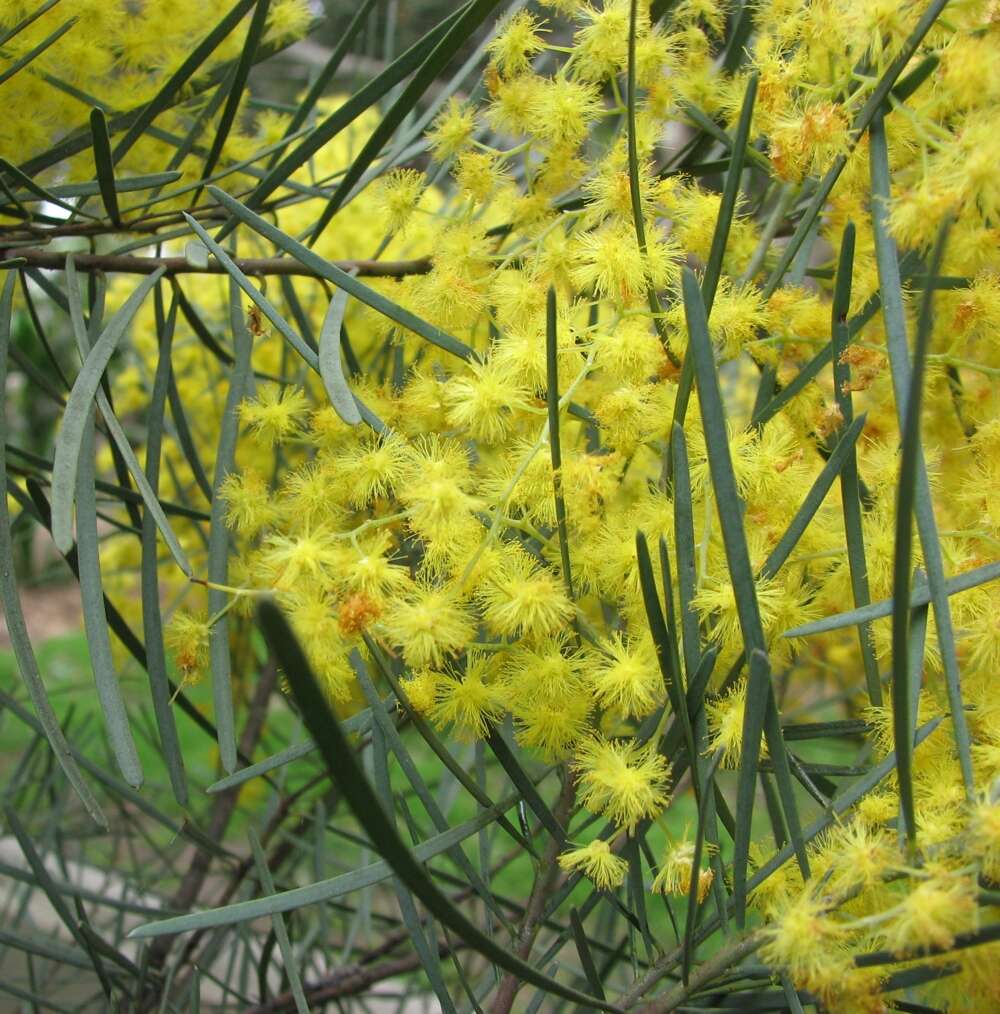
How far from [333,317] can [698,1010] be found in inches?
10.0

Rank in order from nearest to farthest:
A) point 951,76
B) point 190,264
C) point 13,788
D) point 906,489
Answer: point 906,489, point 951,76, point 190,264, point 13,788

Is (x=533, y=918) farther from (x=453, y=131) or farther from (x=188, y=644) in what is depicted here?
(x=453, y=131)

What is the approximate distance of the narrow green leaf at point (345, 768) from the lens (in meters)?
0.20

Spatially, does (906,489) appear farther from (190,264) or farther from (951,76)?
(190,264)

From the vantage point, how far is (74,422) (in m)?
0.32

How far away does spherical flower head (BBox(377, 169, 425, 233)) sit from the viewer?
0.44 m

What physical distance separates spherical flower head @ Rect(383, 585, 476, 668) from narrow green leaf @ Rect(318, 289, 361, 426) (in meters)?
0.06

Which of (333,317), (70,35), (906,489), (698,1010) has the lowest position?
(698,1010)

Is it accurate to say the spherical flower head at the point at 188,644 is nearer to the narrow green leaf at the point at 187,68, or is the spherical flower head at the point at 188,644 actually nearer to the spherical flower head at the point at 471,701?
the spherical flower head at the point at 471,701

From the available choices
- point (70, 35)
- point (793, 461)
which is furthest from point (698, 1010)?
point (70, 35)

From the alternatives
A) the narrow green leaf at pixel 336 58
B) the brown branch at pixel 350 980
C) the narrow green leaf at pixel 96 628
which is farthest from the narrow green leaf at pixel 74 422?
the brown branch at pixel 350 980

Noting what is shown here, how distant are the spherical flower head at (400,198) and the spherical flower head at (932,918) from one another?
0.32m

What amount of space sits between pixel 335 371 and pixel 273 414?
95 mm

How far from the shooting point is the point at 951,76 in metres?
0.32
